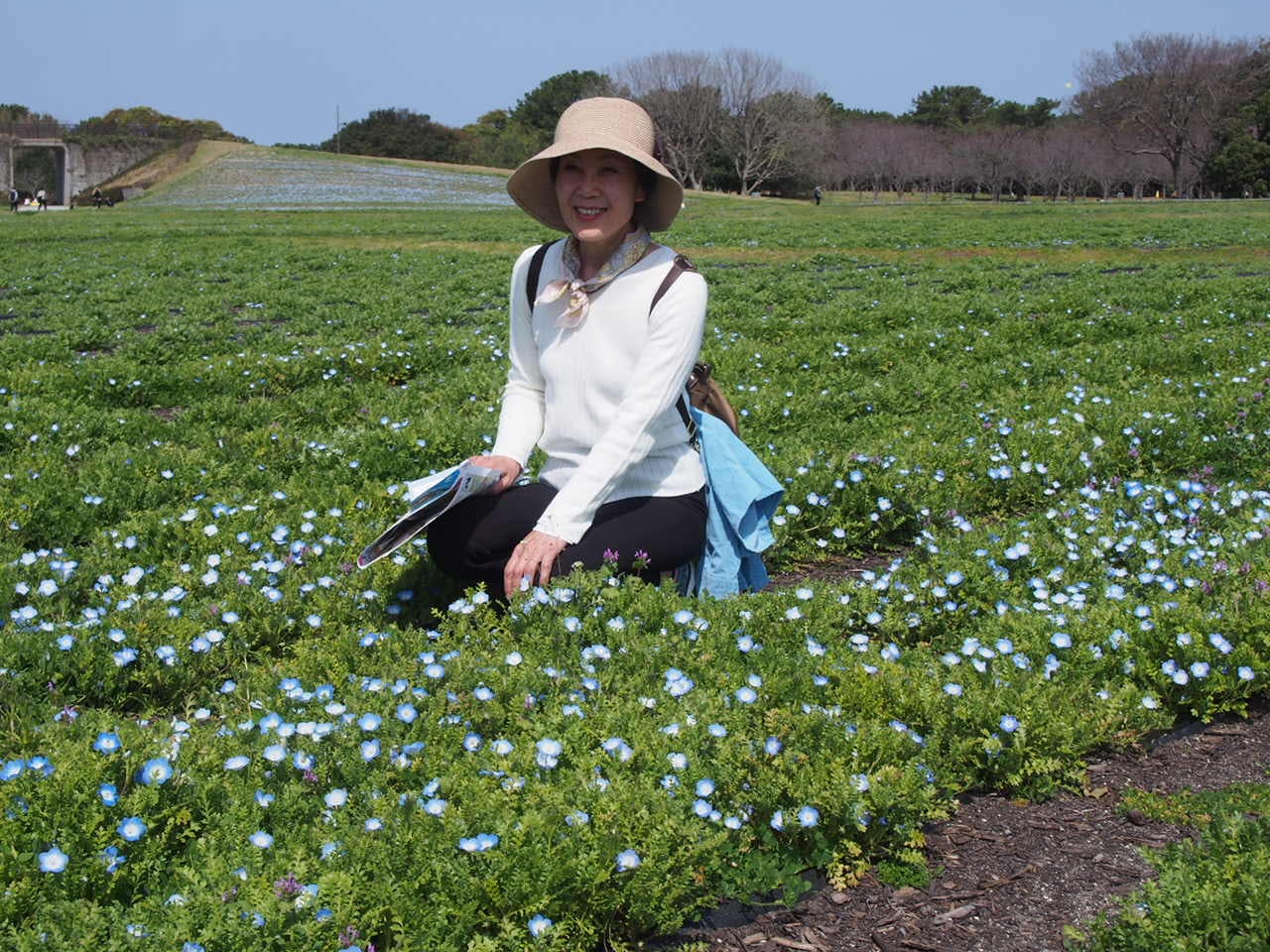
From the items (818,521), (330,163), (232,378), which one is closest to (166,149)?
(330,163)

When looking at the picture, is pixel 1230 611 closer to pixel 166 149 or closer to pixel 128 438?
pixel 128 438

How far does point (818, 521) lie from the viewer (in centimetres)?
561

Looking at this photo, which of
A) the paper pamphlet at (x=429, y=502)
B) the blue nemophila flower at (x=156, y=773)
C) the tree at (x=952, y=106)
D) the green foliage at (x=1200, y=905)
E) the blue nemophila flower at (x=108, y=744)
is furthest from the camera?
the tree at (x=952, y=106)

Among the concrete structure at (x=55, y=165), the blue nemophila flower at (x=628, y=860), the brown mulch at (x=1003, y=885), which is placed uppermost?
the concrete structure at (x=55, y=165)

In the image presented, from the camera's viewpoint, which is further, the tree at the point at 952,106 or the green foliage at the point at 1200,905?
the tree at the point at 952,106

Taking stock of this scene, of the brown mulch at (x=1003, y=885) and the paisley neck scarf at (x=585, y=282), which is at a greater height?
the paisley neck scarf at (x=585, y=282)

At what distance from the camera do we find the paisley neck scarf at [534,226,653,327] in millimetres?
3836

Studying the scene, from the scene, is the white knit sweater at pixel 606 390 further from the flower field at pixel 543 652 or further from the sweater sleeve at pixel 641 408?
the flower field at pixel 543 652

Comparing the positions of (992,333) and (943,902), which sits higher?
(992,333)

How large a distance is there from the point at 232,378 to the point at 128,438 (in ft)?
6.10

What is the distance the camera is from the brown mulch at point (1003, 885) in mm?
2662

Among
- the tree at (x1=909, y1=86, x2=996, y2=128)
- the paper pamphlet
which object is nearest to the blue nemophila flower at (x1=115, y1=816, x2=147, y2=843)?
the paper pamphlet

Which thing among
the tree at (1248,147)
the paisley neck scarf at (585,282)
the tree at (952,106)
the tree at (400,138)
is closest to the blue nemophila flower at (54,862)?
the paisley neck scarf at (585,282)

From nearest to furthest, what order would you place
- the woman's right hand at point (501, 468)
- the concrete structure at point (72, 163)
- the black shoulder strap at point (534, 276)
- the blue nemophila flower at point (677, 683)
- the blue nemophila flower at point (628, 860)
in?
1. the blue nemophila flower at point (628, 860)
2. the blue nemophila flower at point (677, 683)
3. the woman's right hand at point (501, 468)
4. the black shoulder strap at point (534, 276)
5. the concrete structure at point (72, 163)
